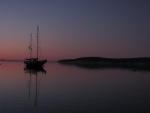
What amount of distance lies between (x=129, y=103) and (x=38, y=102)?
8.13m

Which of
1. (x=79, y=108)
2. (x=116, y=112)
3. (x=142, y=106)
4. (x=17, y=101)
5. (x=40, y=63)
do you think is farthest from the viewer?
(x=40, y=63)

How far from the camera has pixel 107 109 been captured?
20.0m

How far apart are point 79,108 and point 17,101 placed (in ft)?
20.4

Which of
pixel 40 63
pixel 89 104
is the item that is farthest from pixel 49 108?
pixel 40 63

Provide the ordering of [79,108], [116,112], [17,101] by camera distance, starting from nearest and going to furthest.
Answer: [116,112] → [79,108] → [17,101]

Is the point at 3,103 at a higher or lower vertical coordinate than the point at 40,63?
lower

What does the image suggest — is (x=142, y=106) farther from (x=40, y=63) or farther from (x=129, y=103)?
(x=40, y=63)

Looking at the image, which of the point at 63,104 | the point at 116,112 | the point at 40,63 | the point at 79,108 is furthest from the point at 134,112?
the point at 40,63

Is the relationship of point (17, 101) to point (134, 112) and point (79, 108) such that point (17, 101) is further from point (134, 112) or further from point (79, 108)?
point (134, 112)

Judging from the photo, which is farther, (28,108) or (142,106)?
(142,106)

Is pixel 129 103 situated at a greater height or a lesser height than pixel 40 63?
lesser

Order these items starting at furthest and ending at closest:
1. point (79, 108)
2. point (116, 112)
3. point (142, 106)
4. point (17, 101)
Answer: point (17, 101) → point (142, 106) → point (79, 108) → point (116, 112)

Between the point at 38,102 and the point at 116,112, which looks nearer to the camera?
the point at 116,112

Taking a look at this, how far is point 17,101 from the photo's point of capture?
23031 mm
